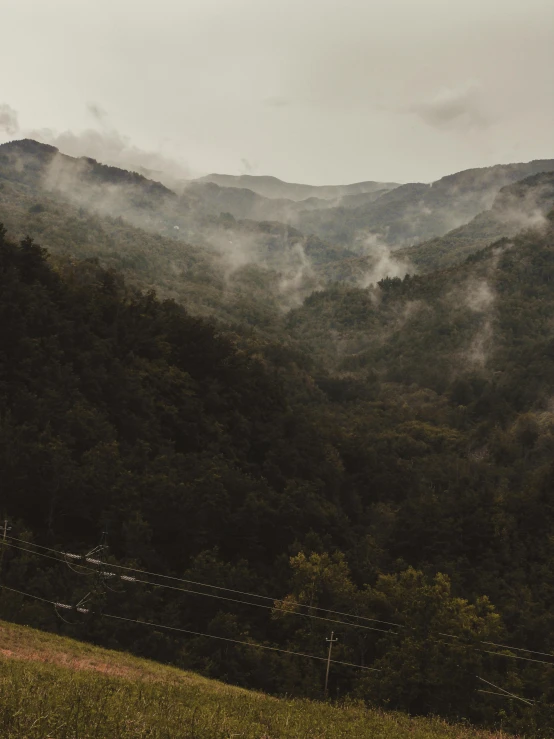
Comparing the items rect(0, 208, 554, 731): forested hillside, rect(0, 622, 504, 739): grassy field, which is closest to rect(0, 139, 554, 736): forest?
rect(0, 208, 554, 731): forested hillside

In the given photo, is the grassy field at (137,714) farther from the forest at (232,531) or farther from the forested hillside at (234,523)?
the forested hillside at (234,523)

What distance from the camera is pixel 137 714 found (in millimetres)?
16156

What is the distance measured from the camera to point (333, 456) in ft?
320

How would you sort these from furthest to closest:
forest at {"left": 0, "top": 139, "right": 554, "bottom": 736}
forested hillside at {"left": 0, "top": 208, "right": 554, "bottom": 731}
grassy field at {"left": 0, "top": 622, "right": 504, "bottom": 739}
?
forested hillside at {"left": 0, "top": 208, "right": 554, "bottom": 731}, forest at {"left": 0, "top": 139, "right": 554, "bottom": 736}, grassy field at {"left": 0, "top": 622, "right": 504, "bottom": 739}

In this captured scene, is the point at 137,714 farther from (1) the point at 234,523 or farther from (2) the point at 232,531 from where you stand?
(2) the point at 232,531

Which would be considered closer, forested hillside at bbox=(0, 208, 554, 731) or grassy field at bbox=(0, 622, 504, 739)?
grassy field at bbox=(0, 622, 504, 739)

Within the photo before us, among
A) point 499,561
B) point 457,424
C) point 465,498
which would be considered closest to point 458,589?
point 499,561

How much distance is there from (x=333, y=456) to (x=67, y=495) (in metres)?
51.8

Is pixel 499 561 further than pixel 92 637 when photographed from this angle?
Yes

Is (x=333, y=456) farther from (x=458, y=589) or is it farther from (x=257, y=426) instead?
(x=458, y=589)

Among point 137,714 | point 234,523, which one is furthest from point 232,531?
point 137,714

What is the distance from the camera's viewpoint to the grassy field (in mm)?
13883

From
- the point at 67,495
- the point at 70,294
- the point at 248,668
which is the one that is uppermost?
the point at 70,294

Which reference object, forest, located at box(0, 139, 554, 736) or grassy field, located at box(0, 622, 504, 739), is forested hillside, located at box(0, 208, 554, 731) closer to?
forest, located at box(0, 139, 554, 736)
